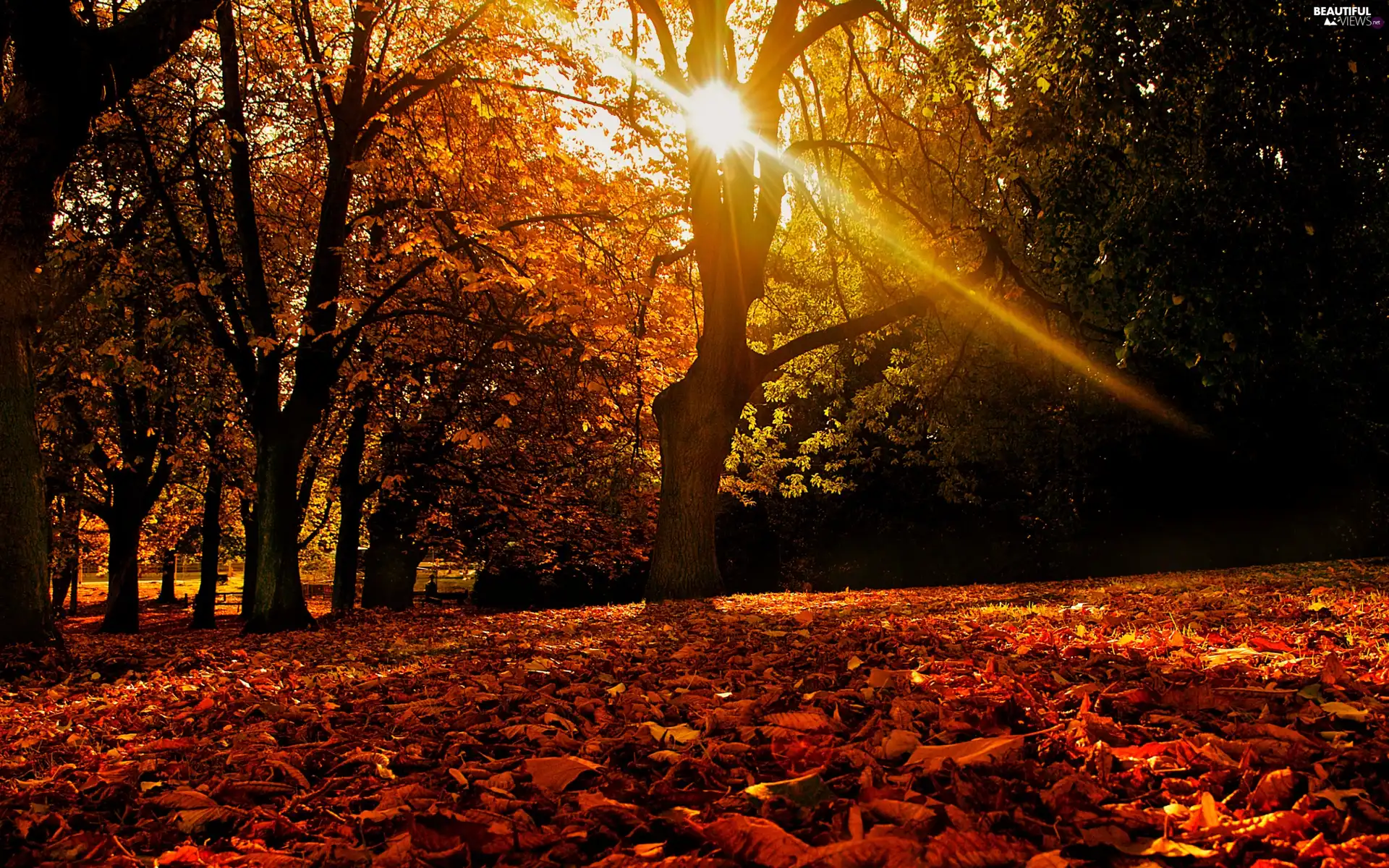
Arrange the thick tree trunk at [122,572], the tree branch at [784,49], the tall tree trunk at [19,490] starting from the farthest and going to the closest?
the thick tree trunk at [122,572] → the tree branch at [784,49] → the tall tree trunk at [19,490]

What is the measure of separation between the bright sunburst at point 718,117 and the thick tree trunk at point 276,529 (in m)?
6.30

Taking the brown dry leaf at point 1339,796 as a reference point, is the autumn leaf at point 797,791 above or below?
below

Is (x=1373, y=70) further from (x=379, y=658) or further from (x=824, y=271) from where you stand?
(x=824, y=271)

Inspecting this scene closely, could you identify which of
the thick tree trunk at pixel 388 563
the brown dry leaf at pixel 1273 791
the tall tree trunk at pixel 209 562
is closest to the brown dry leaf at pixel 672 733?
the brown dry leaf at pixel 1273 791

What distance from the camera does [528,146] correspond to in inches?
415

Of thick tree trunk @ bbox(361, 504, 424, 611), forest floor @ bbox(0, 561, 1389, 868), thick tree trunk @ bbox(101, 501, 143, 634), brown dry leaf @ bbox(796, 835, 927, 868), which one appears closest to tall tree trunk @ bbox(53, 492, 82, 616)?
thick tree trunk @ bbox(101, 501, 143, 634)

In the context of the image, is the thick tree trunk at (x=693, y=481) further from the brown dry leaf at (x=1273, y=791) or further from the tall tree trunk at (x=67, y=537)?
the tall tree trunk at (x=67, y=537)

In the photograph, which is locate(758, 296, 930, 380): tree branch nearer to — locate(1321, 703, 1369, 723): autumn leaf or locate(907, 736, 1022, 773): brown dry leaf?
locate(1321, 703, 1369, 723): autumn leaf

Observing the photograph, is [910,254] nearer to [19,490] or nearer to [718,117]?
[718,117]

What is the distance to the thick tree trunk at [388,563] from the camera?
16.9 metres

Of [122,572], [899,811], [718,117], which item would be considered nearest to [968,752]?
[899,811]

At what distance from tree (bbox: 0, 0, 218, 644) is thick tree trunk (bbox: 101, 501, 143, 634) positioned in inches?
483

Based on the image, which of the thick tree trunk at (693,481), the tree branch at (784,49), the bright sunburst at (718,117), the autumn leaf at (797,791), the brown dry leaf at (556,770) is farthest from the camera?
the bright sunburst at (718,117)

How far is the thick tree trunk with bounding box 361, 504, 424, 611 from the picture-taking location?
1691cm
